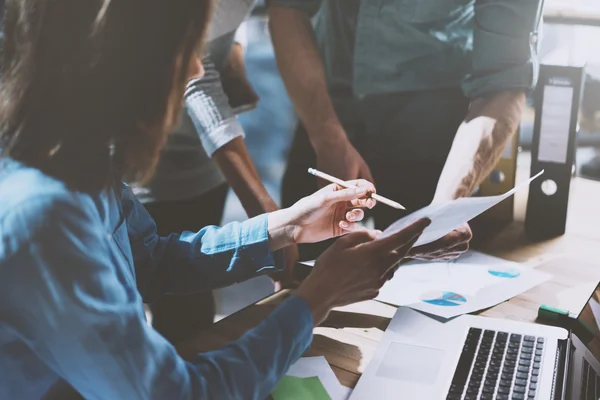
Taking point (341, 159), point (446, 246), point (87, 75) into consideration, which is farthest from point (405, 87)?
point (87, 75)

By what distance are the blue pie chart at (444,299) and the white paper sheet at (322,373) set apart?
244mm

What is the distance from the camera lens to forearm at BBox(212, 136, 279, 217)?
1141mm

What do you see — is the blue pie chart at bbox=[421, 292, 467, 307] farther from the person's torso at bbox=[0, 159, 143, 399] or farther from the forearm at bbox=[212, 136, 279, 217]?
the person's torso at bbox=[0, 159, 143, 399]

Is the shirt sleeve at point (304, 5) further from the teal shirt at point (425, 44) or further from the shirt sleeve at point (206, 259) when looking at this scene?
the shirt sleeve at point (206, 259)

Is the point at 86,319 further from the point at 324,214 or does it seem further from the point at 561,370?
the point at 561,370

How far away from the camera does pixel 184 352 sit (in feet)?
3.16

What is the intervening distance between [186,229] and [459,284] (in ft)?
1.61

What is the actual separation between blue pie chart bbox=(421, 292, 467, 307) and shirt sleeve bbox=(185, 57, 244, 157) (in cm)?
Answer: 43

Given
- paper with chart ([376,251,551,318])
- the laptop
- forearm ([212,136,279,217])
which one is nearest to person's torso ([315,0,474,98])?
forearm ([212,136,279,217])

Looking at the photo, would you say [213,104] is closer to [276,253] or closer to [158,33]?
[276,253]

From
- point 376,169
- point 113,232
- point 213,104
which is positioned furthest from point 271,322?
point 376,169

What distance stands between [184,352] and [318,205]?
11.5 inches

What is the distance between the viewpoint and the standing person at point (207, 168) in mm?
1067

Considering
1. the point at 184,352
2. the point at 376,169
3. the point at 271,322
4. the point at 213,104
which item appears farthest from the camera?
the point at 376,169
